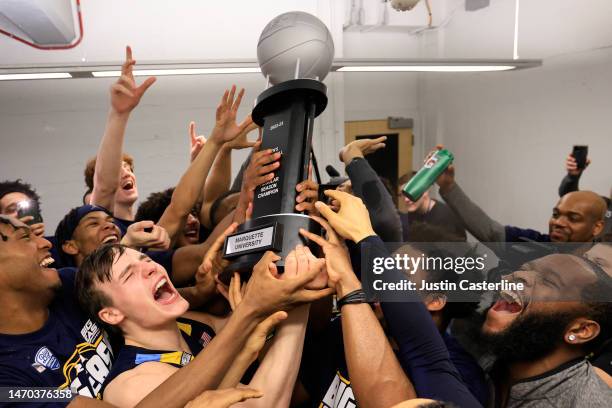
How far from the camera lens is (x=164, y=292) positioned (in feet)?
4.36

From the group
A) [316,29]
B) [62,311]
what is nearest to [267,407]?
[62,311]

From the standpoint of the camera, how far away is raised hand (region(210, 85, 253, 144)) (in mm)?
1580

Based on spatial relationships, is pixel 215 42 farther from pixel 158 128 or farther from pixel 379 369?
pixel 379 369

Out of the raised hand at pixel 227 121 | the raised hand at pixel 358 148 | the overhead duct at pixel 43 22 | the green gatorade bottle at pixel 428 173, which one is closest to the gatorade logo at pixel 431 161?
the green gatorade bottle at pixel 428 173

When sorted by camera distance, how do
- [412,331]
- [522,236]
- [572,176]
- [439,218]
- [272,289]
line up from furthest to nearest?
[572,176] < [439,218] < [522,236] < [412,331] < [272,289]

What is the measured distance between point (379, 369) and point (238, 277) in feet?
1.23

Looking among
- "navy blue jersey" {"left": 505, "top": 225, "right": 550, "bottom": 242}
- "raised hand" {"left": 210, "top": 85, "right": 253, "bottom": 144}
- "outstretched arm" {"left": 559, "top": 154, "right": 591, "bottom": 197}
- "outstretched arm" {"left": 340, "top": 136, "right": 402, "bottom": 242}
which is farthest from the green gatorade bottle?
"outstretched arm" {"left": 559, "top": 154, "right": 591, "bottom": 197}

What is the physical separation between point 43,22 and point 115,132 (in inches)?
58.0

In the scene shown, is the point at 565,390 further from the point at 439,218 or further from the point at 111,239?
the point at 439,218

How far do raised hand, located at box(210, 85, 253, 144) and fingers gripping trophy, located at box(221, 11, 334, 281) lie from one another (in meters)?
0.32

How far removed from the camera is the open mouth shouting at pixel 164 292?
4.19 feet

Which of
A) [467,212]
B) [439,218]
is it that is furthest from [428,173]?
[439,218]

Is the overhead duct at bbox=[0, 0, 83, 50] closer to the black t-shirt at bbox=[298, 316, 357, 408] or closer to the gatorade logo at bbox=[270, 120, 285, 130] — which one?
the gatorade logo at bbox=[270, 120, 285, 130]

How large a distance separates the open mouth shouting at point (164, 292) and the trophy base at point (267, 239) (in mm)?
319
